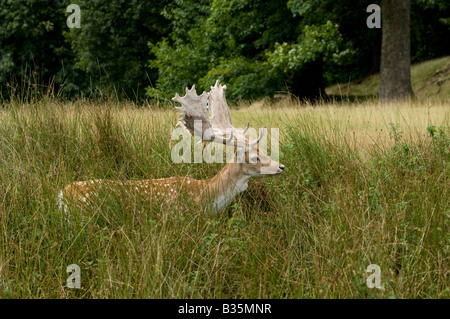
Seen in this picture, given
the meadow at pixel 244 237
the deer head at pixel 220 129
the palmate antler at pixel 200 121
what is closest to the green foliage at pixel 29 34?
the deer head at pixel 220 129

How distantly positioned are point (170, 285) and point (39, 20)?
1925 centimetres

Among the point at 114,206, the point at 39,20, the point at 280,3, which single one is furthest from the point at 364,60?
the point at 114,206

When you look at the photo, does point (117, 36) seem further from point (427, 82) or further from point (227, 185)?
point (227, 185)

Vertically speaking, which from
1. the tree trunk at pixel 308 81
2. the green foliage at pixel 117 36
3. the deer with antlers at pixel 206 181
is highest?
the green foliage at pixel 117 36

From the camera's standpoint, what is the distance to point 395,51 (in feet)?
41.8

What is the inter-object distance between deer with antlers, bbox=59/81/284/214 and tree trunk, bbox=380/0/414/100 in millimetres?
9166

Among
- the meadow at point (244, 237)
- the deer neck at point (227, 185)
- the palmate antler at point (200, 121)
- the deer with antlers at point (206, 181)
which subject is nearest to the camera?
the meadow at point (244, 237)

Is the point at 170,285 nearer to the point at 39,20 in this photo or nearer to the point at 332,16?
the point at 332,16

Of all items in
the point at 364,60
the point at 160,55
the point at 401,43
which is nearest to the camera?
the point at 401,43

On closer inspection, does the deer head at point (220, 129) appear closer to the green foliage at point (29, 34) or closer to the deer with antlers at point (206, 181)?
the deer with antlers at point (206, 181)

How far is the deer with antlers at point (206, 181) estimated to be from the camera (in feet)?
12.3

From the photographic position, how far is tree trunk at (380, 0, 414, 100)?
1241cm

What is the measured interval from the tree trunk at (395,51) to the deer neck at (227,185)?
9.36m

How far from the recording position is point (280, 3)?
Result: 1438cm
